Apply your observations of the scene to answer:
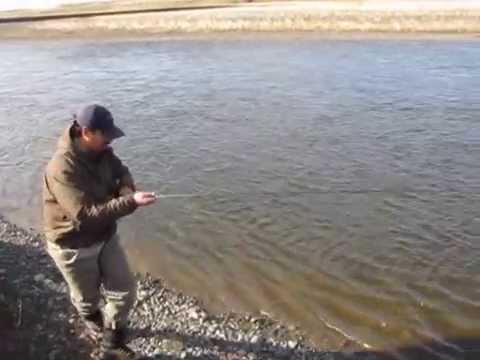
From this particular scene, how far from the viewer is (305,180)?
45.5ft

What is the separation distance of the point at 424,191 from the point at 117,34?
1237 inches

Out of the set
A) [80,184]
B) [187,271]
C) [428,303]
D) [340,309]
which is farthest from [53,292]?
[428,303]

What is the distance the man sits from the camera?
6379mm

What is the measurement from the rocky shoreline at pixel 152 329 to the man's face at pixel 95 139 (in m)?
2.82

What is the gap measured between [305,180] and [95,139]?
8.06 m

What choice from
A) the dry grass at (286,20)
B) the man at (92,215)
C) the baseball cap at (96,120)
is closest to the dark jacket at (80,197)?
the man at (92,215)

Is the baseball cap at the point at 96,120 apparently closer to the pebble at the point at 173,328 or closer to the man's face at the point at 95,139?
the man's face at the point at 95,139

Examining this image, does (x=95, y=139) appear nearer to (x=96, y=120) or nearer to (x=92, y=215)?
(x=96, y=120)

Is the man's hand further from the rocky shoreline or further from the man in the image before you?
the rocky shoreline

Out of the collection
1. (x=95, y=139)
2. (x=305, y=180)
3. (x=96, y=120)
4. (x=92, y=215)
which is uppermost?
(x=96, y=120)

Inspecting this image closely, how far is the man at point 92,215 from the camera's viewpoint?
6.38m

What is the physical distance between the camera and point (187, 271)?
1052 centimetres

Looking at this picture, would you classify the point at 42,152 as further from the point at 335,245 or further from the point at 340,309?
the point at 340,309

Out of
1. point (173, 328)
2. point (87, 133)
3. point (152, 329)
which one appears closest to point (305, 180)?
point (173, 328)
